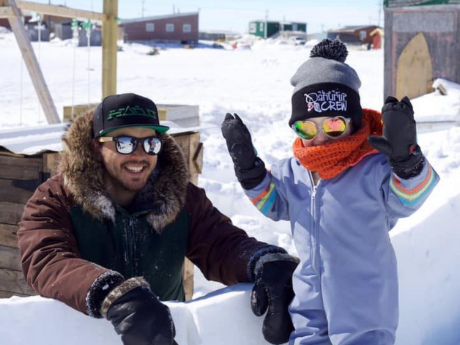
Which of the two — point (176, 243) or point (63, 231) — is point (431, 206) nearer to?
point (176, 243)

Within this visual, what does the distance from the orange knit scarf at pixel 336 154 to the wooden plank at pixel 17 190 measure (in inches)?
72.1

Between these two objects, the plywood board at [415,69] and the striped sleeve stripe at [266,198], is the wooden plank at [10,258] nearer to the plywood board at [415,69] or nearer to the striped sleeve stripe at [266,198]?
the striped sleeve stripe at [266,198]

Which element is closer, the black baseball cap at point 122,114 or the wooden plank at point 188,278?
the black baseball cap at point 122,114

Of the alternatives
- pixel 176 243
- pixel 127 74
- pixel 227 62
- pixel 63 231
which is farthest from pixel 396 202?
pixel 227 62

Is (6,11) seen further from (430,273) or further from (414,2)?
(414,2)

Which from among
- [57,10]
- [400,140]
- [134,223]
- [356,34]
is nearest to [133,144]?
[134,223]

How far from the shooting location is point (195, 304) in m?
2.19

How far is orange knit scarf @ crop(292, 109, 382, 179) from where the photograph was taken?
222cm

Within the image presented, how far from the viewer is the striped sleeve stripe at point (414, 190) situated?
6.68ft

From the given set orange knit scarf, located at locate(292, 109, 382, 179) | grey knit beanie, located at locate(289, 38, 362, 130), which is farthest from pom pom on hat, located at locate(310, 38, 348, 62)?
orange knit scarf, located at locate(292, 109, 382, 179)

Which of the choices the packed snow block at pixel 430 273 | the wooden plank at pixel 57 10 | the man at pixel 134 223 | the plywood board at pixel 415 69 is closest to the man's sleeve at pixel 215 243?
the man at pixel 134 223

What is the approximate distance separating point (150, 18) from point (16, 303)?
52483mm

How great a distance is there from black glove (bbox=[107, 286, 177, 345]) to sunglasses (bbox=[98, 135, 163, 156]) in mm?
719

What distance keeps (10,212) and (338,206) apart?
2088mm
